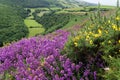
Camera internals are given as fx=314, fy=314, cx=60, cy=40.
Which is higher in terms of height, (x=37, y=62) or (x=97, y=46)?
(x=97, y=46)

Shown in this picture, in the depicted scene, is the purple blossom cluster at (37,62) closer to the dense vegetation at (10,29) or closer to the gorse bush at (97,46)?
the gorse bush at (97,46)

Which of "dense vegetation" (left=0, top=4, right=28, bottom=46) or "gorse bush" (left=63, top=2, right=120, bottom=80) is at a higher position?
"gorse bush" (left=63, top=2, right=120, bottom=80)

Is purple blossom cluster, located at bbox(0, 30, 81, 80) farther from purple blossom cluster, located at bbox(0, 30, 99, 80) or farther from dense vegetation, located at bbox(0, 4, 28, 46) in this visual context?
dense vegetation, located at bbox(0, 4, 28, 46)

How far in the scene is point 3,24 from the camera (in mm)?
132500

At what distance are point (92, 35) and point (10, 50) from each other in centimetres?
353

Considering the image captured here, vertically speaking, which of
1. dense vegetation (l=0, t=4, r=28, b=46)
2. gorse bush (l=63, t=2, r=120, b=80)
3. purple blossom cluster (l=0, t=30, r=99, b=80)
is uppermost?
gorse bush (l=63, t=2, r=120, b=80)

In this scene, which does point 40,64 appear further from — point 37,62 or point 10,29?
point 10,29

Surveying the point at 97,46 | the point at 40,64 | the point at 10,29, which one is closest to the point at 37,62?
the point at 40,64

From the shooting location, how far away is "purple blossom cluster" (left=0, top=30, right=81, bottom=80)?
25.1 ft

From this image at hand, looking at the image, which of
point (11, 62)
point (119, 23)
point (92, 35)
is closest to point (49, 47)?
point (11, 62)

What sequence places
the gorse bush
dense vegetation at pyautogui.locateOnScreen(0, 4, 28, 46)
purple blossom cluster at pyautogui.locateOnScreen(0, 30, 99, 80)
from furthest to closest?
dense vegetation at pyautogui.locateOnScreen(0, 4, 28, 46) → purple blossom cluster at pyautogui.locateOnScreen(0, 30, 99, 80) → the gorse bush

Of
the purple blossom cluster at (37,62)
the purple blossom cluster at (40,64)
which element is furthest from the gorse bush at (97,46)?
the purple blossom cluster at (37,62)

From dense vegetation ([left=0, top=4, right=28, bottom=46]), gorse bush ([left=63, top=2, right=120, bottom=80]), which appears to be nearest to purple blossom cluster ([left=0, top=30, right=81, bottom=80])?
gorse bush ([left=63, top=2, right=120, bottom=80])

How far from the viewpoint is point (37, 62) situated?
27.4ft
